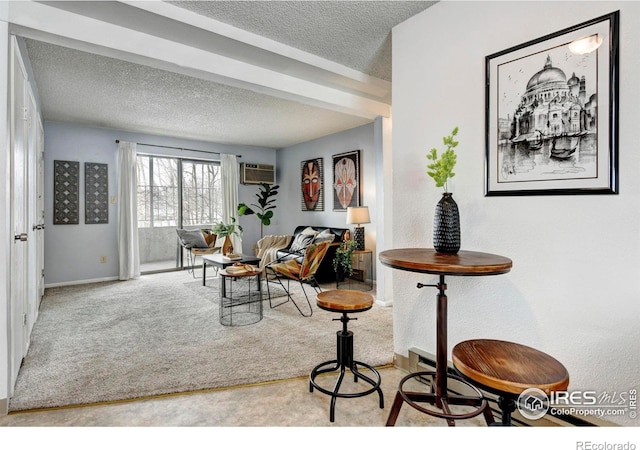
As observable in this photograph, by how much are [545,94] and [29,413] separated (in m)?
3.20

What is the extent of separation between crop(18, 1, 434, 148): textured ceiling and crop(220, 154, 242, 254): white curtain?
0.46 metres

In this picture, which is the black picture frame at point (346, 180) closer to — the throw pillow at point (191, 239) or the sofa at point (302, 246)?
the sofa at point (302, 246)

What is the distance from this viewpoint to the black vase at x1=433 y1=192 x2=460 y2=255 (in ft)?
5.61

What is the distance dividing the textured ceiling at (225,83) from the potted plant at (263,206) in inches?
41.7

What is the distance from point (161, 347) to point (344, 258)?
273 centimetres

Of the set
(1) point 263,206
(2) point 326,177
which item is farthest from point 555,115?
(1) point 263,206

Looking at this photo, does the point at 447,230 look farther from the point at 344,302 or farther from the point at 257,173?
the point at 257,173

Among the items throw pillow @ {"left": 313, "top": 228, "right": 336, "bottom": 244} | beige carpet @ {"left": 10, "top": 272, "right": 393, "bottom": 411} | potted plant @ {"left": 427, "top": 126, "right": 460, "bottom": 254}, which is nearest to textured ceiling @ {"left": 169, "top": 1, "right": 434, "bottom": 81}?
potted plant @ {"left": 427, "top": 126, "right": 460, "bottom": 254}

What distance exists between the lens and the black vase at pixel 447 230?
1.71 meters

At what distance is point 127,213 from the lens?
5.51m

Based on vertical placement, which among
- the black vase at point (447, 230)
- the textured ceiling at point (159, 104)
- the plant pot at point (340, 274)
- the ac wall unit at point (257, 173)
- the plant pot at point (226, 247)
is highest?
the textured ceiling at point (159, 104)

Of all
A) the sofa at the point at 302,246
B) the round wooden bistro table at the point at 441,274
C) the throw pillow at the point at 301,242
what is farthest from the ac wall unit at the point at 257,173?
the round wooden bistro table at the point at 441,274

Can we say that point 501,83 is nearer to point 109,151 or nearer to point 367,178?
point 367,178

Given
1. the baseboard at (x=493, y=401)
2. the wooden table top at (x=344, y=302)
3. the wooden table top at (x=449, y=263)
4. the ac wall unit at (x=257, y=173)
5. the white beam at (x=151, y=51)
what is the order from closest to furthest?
1. the wooden table top at (x=449, y=263)
2. the baseboard at (x=493, y=401)
3. the wooden table top at (x=344, y=302)
4. the white beam at (x=151, y=51)
5. the ac wall unit at (x=257, y=173)
